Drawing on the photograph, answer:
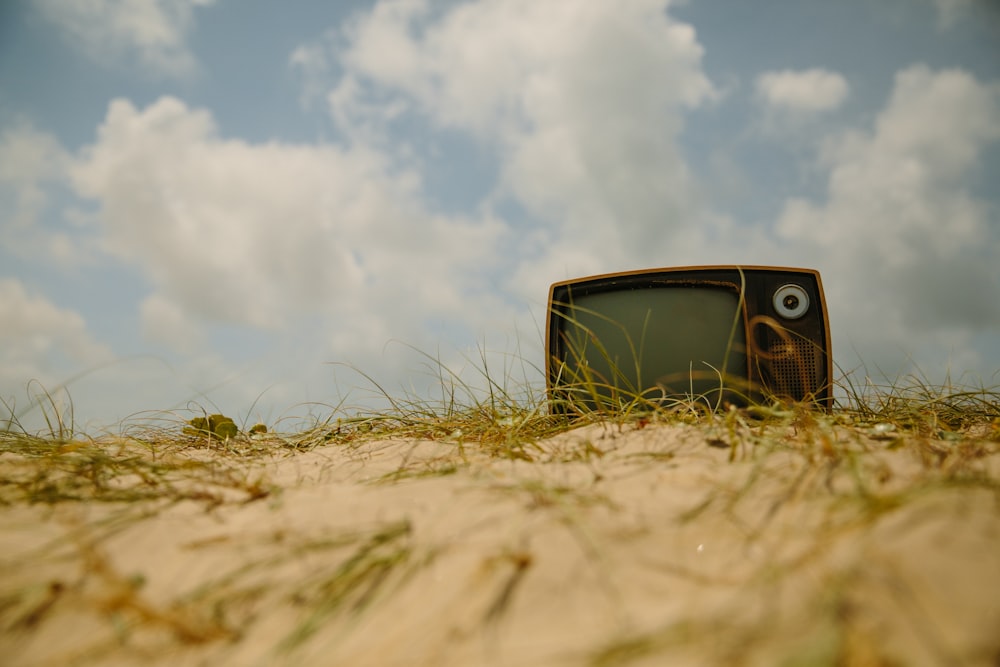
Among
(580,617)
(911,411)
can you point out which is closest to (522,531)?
(580,617)

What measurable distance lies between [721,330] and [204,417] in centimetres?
217

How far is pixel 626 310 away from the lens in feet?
8.10

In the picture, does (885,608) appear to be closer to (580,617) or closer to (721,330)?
(580,617)

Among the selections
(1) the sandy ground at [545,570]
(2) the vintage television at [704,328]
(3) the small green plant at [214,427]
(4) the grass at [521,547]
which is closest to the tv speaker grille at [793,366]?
(2) the vintage television at [704,328]

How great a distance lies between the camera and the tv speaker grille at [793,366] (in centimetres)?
223

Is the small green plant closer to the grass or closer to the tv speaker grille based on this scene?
the grass

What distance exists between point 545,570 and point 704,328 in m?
1.89

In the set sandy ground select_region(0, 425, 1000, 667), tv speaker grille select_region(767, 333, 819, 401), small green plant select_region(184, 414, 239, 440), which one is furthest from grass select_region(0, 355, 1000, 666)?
tv speaker grille select_region(767, 333, 819, 401)

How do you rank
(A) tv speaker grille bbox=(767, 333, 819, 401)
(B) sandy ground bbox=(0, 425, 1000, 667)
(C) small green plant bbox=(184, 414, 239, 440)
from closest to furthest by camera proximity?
(B) sandy ground bbox=(0, 425, 1000, 667) → (C) small green plant bbox=(184, 414, 239, 440) → (A) tv speaker grille bbox=(767, 333, 819, 401)

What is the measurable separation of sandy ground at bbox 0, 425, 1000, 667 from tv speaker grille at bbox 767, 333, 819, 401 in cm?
129

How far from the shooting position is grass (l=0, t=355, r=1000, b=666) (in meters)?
0.55

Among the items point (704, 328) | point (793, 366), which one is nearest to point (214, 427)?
point (704, 328)

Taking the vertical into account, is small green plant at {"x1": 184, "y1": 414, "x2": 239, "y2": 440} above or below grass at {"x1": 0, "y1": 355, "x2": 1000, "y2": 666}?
above

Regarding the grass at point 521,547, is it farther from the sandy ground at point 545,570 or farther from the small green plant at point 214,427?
the small green plant at point 214,427
